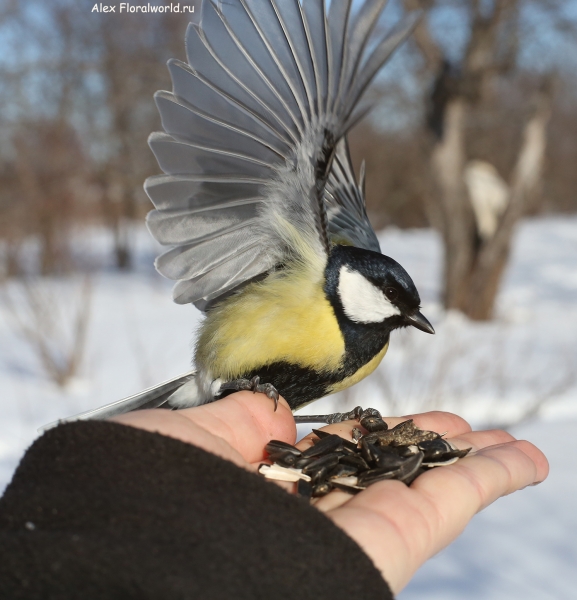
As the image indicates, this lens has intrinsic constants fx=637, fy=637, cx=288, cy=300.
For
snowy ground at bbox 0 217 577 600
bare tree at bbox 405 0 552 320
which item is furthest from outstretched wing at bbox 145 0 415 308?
bare tree at bbox 405 0 552 320

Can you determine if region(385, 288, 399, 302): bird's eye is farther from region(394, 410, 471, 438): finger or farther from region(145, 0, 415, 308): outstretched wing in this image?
region(394, 410, 471, 438): finger

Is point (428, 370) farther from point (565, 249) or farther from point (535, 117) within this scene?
point (565, 249)

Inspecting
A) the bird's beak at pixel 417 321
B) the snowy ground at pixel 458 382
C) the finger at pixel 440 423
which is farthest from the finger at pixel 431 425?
the snowy ground at pixel 458 382

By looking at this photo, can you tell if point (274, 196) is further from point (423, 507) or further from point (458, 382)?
point (458, 382)

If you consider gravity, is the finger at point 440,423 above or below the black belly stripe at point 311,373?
below

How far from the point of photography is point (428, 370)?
411 centimetres

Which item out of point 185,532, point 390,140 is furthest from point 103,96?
point 185,532

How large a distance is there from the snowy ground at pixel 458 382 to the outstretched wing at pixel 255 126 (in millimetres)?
1184

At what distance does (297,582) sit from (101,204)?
878 cm

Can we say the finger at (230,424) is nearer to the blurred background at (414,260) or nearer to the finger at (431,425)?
the finger at (431,425)

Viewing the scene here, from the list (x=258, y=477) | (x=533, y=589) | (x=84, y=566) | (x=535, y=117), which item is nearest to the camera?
(x=84, y=566)

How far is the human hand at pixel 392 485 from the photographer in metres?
1.08

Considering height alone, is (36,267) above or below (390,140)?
below

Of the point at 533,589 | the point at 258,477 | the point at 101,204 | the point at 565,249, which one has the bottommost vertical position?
the point at 533,589
